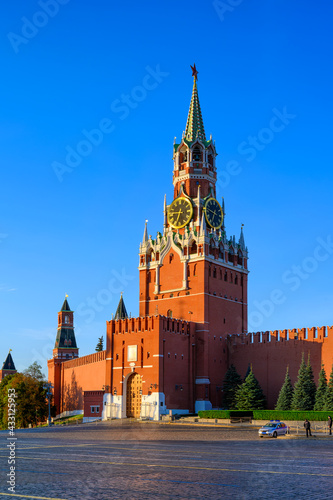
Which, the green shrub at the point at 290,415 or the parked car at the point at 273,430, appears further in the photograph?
the green shrub at the point at 290,415

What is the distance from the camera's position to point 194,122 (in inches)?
2586

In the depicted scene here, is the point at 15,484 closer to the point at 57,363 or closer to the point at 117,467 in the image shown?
the point at 117,467

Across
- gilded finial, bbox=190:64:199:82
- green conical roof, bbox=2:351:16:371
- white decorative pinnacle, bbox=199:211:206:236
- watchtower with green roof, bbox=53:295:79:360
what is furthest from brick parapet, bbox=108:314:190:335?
green conical roof, bbox=2:351:16:371

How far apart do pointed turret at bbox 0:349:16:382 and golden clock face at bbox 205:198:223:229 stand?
210 feet

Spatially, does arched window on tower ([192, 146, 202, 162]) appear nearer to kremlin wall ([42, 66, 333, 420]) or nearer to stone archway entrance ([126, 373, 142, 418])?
kremlin wall ([42, 66, 333, 420])

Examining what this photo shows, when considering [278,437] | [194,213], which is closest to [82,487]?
[278,437]

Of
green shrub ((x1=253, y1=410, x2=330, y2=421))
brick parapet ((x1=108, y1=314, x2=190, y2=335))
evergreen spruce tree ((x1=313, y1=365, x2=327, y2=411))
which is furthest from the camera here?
brick parapet ((x1=108, y1=314, x2=190, y2=335))

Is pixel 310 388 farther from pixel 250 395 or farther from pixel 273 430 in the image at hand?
pixel 273 430

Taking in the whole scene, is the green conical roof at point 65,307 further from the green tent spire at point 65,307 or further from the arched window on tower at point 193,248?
the arched window on tower at point 193,248

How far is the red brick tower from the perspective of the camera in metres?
56.2

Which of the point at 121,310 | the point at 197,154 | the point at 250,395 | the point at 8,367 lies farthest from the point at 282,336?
the point at 8,367

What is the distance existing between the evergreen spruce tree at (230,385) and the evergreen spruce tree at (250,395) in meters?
1.42

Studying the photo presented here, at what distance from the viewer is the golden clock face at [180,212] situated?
61000 millimetres

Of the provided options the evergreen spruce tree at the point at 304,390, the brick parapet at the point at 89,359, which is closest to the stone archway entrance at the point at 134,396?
the brick parapet at the point at 89,359
